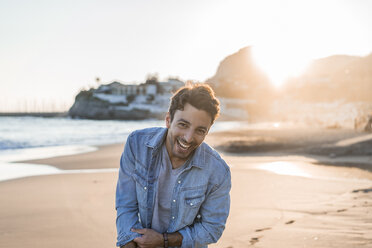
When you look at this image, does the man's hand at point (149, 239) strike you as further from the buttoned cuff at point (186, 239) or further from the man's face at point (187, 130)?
the man's face at point (187, 130)

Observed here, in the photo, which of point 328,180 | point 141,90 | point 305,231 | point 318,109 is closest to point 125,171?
point 305,231

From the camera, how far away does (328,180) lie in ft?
22.8

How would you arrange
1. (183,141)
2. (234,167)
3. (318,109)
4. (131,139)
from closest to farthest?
1. (183,141)
2. (131,139)
3. (234,167)
4. (318,109)

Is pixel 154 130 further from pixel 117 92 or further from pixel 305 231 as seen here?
pixel 117 92

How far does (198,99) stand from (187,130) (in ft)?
0.72

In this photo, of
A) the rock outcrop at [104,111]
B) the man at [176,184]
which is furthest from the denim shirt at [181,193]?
the rock outcrop at [104,111]

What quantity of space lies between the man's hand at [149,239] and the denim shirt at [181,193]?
0.22 ft

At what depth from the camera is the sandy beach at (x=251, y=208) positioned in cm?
381

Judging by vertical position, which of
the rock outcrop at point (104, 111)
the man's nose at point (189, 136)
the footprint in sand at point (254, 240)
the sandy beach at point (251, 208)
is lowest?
the rock outcrop at point (104, 111)

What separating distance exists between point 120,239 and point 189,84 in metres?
1.18

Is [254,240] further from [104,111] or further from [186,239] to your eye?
[104,111]

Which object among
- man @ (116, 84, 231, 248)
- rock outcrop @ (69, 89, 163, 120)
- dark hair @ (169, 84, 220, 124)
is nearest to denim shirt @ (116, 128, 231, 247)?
man @ (116, 84, 231, 248)

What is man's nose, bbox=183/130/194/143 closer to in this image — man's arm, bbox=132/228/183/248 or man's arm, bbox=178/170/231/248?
man's arm, bbox=178/170/231/248

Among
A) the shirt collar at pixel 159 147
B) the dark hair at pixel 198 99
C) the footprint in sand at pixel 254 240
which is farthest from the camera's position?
the footprint in sand at pixel 254 240
